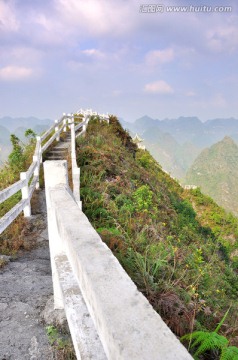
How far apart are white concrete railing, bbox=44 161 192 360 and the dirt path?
3.67 feet

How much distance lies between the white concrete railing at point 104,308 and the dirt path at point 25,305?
112 cm

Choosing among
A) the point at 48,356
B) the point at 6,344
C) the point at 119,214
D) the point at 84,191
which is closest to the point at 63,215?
the point at 48,356

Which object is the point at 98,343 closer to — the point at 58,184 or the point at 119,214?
the point at 58,184

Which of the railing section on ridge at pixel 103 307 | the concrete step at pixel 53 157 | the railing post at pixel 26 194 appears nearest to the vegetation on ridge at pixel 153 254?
the concrete step at pixel 53 157

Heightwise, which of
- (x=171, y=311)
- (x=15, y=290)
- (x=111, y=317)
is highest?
(x=111, y=317)

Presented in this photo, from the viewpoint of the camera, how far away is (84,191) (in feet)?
23.4

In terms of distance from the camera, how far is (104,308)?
3.83 feet

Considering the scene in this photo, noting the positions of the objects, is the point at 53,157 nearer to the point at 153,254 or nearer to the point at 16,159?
the point at 16,159

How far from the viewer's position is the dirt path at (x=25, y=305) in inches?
114

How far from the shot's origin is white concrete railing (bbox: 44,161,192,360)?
100 cm

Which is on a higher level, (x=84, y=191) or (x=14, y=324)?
(x=84, y=191)

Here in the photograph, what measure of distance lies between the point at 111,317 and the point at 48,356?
6.88 ft

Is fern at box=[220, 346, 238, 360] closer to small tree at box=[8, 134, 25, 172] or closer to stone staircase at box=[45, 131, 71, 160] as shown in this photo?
small tree at box=[8, 134, 25, 172]

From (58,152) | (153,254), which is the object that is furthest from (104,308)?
(58,152)
